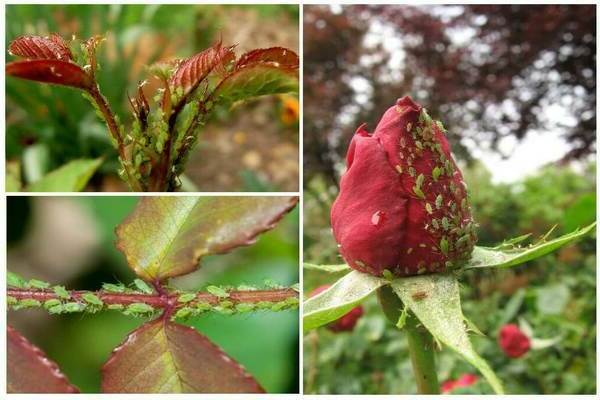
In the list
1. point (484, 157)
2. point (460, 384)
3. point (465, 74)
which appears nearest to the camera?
point (460, 384)

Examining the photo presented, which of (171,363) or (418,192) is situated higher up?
(418,192)

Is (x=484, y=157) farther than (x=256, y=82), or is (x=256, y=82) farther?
(x=484, y=157)

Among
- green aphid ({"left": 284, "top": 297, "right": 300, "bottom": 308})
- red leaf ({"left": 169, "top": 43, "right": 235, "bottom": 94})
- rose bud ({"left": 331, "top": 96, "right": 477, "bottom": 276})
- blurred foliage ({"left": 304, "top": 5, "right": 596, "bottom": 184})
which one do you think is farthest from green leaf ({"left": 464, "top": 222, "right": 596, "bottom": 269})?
blurred foliage ({"left": 304, "top": 5, "right": 596, "bottom": 184})

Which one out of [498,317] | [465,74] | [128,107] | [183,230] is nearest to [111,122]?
[183,230]

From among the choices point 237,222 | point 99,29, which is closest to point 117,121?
point 237,222

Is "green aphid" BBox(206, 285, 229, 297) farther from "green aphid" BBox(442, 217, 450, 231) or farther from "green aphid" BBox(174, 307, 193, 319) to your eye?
"green aphid" BBox(442, 217, 450, 231)

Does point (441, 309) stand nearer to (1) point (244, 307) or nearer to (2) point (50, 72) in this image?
(1) point (244, 307)
